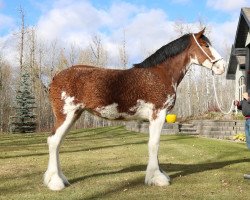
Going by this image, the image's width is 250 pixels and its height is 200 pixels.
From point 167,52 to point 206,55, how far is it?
2.45ft

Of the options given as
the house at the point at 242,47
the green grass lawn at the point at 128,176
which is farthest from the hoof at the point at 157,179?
the house at the point at 242,47

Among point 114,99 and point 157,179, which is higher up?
point 114,99

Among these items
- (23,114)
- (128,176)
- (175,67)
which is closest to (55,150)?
(128,176)

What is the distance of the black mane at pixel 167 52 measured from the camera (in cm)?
701

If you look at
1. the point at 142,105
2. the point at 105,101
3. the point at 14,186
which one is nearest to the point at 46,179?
the point at 14,186

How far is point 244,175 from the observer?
7262mm

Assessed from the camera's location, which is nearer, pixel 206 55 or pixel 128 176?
pixel 206 55

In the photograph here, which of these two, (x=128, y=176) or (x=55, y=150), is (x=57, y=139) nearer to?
(x=55, y=150)

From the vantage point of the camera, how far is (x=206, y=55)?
6988 millimetres

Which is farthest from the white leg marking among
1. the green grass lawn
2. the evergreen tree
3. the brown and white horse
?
the evergreen tree

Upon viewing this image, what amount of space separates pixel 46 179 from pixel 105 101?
1803 millimetres

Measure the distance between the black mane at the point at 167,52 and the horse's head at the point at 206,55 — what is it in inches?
7.2

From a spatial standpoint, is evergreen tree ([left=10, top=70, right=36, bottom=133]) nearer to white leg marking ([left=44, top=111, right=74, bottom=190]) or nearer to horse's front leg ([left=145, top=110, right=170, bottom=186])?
white leg marking ([left=44, top=111, right=74, bottom=190])

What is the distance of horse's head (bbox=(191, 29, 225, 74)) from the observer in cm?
698
